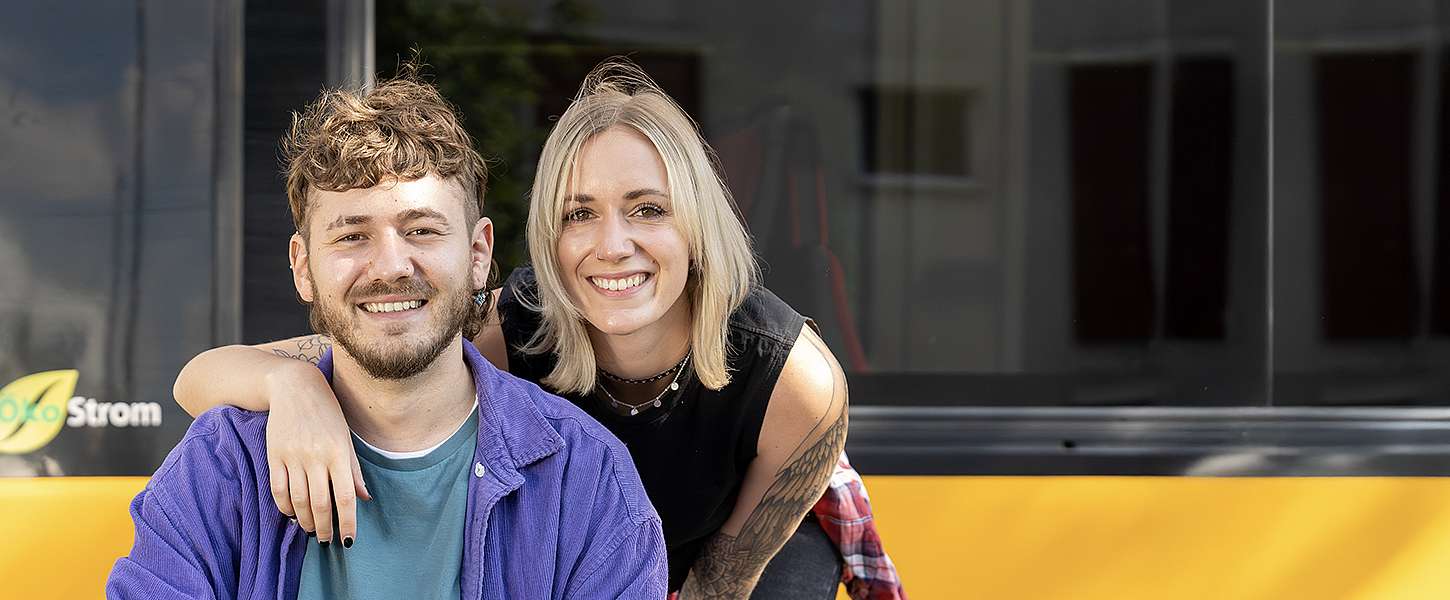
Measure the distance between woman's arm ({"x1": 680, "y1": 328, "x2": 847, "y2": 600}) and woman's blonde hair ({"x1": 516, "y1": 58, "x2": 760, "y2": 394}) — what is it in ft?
0.42

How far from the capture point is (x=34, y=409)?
8.03ft

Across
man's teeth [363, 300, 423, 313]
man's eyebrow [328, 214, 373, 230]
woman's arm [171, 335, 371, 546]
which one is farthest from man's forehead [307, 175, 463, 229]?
woman's arm [171, 335, 371, 546]

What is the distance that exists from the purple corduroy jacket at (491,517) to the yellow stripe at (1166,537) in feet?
2.94

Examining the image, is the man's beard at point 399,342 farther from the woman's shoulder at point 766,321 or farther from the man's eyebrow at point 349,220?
the woman's shoulder at point 766,321

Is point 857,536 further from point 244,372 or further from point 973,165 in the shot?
point 244,372

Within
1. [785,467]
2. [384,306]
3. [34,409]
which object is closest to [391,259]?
[384,306]

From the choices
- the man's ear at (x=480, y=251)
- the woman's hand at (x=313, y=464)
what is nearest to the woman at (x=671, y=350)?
the woman's hand at (x=313, y=464)

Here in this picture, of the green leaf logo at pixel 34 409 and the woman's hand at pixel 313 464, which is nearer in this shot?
the woman's hand at pixel 313 464

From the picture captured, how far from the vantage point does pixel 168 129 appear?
2482 mm

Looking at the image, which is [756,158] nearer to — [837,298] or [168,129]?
[837,298]

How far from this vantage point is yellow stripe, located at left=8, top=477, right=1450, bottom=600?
2.61 metres

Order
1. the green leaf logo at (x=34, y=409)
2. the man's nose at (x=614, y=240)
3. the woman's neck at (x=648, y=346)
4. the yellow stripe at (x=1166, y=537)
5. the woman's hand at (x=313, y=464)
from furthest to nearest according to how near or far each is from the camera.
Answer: the yellow stripe at (x=1166, y=537) → the green leaf logo at (x=34, y=409) → the woman's neck at (x=648, y=346) → the man's nose at (x=614, y=240) → the woman's hand at (x=313, y=464)

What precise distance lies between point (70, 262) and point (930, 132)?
5.51 feet

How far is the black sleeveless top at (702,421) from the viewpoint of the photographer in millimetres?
2279
